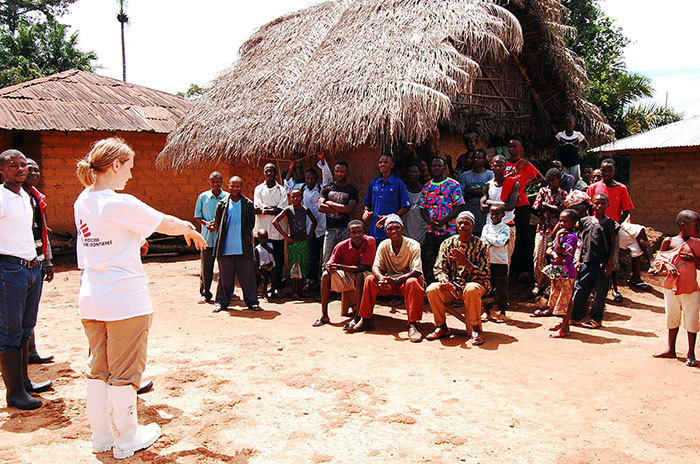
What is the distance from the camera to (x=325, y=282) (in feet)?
20.1

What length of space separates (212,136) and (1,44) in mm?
18394

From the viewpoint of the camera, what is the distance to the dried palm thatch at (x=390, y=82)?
7102mm

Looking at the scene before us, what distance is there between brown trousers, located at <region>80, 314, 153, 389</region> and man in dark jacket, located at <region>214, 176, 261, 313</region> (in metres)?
3.90

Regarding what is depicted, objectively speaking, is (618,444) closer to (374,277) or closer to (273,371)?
(273,371)

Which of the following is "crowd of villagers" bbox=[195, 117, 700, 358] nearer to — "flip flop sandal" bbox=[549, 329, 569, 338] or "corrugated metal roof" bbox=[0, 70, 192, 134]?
"flip flop sandal" bbox=[549, 329, 569, 338]

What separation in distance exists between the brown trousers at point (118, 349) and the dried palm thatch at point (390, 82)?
14.8 feet

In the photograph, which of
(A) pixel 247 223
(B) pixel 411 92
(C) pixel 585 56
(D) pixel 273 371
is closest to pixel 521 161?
(B) pixel 411 92

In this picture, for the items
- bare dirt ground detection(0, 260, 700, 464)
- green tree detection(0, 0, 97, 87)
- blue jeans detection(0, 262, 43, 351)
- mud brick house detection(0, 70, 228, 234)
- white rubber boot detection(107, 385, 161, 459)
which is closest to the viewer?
white rubber boot detection(107, 385, 161, 459)

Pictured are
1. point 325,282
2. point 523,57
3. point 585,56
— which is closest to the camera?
point 325,282

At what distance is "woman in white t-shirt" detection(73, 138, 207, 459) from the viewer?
2840 mm

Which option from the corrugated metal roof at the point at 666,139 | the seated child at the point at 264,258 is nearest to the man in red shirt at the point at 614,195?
the seated child at the point at 264,258

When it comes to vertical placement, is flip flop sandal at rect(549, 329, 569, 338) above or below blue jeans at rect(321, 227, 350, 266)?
below

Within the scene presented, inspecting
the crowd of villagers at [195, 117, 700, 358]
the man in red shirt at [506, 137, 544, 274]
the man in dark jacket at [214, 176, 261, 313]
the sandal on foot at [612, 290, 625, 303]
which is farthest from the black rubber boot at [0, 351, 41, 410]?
the sandal on foot at [612, 290, 625, 303]

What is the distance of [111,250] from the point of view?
2859 mm
